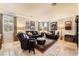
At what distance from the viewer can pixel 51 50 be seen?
1.92 meters

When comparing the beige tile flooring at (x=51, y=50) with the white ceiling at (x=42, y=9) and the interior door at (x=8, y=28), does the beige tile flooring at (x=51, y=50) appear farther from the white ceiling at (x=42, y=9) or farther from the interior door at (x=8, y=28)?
the white ceiling at (x=42, y=9)

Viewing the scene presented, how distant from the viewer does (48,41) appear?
6.21 ft

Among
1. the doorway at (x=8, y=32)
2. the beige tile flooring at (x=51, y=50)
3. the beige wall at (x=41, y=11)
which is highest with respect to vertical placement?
the beige wall at (x=41, y=11)

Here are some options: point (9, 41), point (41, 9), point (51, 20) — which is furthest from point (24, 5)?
point (9, 41)

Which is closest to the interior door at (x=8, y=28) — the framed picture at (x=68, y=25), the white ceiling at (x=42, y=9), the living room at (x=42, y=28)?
the living room at (x=42, y=28)

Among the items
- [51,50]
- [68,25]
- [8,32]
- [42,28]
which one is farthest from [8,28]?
[68,25]

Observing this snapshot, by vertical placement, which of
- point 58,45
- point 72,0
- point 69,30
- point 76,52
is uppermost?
point 72,0

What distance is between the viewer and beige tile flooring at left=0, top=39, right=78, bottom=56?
1.88 meters

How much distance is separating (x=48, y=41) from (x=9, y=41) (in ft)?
2.01

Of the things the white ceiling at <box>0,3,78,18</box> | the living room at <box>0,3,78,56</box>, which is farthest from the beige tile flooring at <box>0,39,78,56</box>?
the white ceiling at <box>0,3,78,18</box>

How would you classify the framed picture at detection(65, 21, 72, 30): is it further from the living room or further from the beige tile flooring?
the beige tile flooring

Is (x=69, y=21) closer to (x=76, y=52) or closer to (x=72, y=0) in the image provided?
(x=72, y=0)

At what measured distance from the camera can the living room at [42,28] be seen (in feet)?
6.04

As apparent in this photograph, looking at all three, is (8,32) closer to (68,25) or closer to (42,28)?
(42,28)
